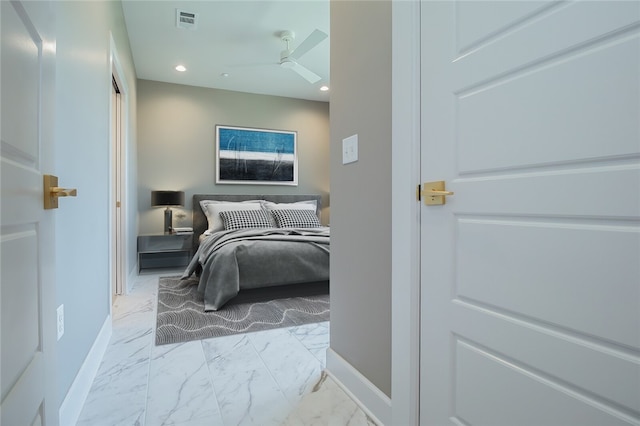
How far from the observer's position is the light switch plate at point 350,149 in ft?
5.02

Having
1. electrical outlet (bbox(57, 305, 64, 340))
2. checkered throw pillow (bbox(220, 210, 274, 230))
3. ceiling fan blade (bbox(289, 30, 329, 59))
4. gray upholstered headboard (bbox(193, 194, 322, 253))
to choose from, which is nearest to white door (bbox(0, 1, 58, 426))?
electrical outlet (bbox(57, 305, 64, 340))

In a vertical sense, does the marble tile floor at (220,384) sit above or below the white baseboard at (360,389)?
below

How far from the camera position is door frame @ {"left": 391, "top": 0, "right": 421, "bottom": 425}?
46.0 inches

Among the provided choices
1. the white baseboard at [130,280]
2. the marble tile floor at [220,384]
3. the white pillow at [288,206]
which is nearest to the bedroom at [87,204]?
the marble tile floor at [220,384]

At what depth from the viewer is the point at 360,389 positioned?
4.81ft

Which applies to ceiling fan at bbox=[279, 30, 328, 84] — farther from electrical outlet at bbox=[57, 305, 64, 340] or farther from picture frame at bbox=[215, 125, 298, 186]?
electrical outlet at bbox=[57, 305, 64, 340]

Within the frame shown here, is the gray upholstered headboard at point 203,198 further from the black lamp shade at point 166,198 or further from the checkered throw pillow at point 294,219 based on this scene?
the checkered throw pillow at point 294,219

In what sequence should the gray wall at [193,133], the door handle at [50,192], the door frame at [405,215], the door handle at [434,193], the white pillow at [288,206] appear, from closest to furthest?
1. the door handle at [50,192]
2. the door handle at [434,193]
3. the door frame at [405,215]
4. the gray wall at [193,133]
5. the white pillow at [288,206]

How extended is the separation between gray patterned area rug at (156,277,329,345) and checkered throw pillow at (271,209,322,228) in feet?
4.51

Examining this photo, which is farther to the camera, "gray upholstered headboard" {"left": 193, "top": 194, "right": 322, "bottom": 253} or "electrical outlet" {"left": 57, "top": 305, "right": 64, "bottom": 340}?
"gray upholstered headboard" {"left": 193, "top": 194, "right": 322, "bottom": 253}

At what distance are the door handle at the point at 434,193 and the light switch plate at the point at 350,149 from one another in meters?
0.48

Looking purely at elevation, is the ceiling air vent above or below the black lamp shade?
above

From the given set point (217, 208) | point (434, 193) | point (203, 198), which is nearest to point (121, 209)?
point (217, 208)

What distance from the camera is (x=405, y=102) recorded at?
120cm
